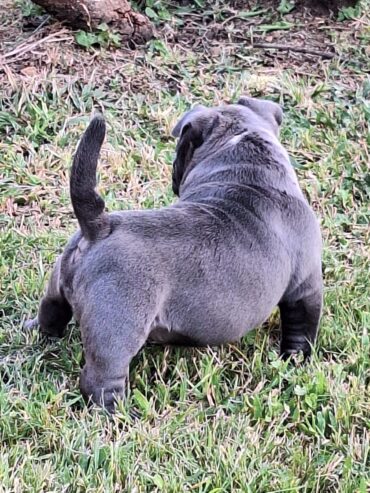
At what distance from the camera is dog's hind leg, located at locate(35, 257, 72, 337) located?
3447mm

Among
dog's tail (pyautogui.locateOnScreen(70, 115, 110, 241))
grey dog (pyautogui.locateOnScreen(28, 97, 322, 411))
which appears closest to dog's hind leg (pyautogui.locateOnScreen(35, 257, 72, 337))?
grey dog (pyautogui.locateOnScreen(28, 97, 322, 411))

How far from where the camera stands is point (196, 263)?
325cm

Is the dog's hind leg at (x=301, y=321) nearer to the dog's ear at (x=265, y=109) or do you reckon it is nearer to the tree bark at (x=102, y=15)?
the dog's ear at (x=265, y=109)

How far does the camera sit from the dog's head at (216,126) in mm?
3859

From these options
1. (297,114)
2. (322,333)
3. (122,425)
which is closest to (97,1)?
(297,114)

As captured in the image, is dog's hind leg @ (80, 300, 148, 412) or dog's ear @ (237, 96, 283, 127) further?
dog's ear @ (237, 96, 283, 127)

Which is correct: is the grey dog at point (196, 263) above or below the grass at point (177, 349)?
above

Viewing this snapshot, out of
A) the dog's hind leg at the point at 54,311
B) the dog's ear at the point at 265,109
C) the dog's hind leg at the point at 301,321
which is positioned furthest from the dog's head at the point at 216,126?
the dog's hind leg at the point at 54,311

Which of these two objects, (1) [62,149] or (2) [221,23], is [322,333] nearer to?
(1) [62,149]

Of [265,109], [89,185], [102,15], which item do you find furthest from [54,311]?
[102,15]

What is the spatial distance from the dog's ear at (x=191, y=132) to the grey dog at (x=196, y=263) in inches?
1.8

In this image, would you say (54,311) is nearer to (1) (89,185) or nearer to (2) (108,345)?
(2) (108,345)

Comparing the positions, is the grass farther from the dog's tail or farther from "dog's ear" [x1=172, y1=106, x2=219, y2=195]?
"dog's ear" [x1=172, y1=106, x2=219, y2=195]

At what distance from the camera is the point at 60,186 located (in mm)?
5098
